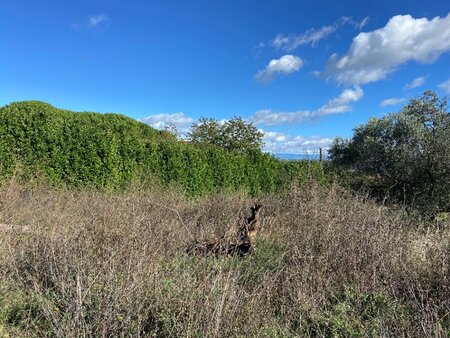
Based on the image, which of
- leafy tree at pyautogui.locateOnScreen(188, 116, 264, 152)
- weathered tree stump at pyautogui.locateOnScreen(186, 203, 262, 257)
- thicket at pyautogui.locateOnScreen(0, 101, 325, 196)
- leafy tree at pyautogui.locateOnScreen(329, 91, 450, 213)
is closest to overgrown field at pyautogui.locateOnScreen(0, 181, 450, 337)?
weathered tree stump at pyautogui.locateOnScreen(186, 203, 262, 257)

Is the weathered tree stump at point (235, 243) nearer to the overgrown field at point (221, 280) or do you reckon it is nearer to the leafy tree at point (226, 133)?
the overgrown field at point (221, 280)

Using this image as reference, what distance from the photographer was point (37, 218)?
5785mm

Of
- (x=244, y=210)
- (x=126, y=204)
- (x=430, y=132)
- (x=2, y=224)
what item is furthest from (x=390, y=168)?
(x=2, y=224)

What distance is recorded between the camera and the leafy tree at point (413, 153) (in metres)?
9.64

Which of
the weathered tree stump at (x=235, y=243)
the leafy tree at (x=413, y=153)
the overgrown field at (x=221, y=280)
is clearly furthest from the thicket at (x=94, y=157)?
the overgrown field at (x=221, y=280)

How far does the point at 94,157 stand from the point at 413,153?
835 cm

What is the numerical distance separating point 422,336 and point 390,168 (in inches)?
333

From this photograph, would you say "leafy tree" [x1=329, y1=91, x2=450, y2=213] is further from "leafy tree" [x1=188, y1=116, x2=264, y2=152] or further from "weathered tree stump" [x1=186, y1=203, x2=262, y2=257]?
"leafy tree" [x1=188, y1=116, x2=264, y2=152]

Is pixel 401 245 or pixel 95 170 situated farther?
pixel 95 170

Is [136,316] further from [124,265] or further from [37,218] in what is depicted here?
[37,218]

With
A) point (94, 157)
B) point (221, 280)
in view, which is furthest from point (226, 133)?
point (221, 280)

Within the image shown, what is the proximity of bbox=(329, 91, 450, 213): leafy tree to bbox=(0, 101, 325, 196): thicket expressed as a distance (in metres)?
1.68

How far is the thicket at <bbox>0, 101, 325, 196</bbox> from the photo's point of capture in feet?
30.7

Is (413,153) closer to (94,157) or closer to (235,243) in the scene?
(235,243)
